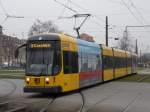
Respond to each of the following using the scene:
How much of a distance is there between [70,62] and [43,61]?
84.8 inches

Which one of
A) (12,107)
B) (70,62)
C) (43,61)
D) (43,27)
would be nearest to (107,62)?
(70,62)

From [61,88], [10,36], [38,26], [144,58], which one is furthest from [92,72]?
[144,58]

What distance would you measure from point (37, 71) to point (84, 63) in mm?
5860

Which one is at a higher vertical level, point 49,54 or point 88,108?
point 49,54

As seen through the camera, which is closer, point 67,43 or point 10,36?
point 67,43

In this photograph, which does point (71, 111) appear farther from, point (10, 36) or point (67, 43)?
point (10, 36)

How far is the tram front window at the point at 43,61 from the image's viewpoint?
2278cm

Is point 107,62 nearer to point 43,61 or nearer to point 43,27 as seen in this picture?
point 43,61

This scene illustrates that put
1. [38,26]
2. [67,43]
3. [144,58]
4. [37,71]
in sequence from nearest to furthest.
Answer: [37,71], [67,43], [38,26], [144,58]

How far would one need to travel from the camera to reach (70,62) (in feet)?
80.9

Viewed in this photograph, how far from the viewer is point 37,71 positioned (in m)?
22.8

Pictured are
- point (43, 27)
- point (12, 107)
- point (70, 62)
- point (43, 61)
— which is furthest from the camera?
point (43, 27)

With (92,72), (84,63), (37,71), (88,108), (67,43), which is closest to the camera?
(88,108)

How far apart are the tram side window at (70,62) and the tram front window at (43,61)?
77 cm
